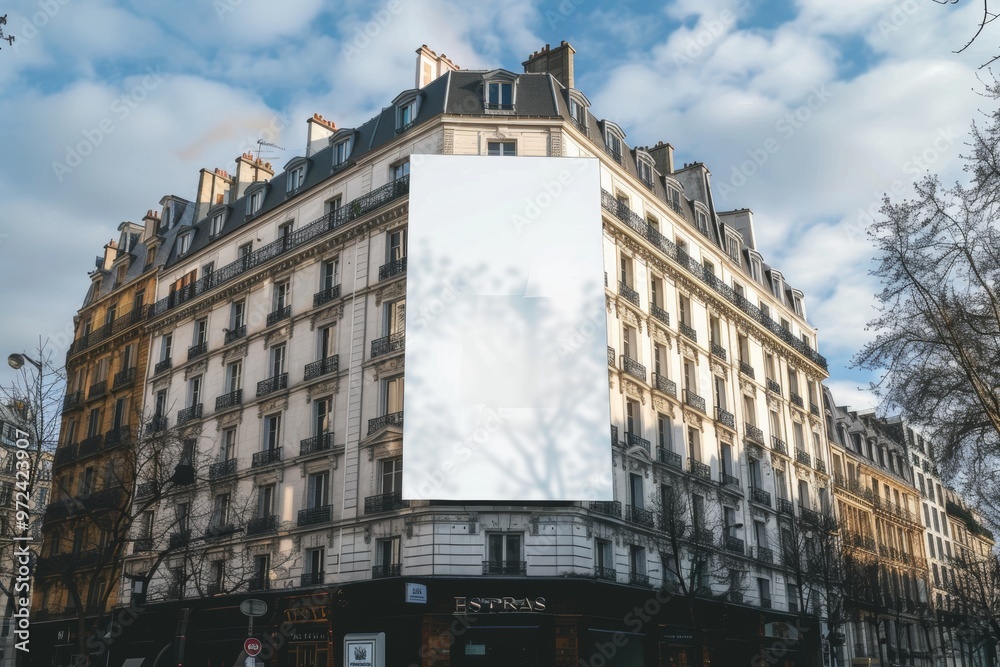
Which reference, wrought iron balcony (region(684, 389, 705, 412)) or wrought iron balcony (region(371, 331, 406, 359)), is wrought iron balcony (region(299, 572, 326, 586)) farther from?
wrought iron balcony (region(684, 389, 705, 412))

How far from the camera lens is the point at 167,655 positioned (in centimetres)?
Answer: 3203

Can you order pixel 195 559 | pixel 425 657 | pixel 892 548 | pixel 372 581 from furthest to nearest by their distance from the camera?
1. pixel 892 548
2. pixel 195 559
3. pixel 372 581
4. pixel 425 657

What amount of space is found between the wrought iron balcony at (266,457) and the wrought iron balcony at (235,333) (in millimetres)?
5374

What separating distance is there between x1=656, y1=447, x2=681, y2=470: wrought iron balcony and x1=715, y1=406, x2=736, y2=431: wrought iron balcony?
4250 millimetres

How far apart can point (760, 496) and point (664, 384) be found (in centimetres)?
850

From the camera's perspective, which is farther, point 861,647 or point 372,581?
point 861,647

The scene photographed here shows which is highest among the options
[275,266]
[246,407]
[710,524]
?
[275,266]

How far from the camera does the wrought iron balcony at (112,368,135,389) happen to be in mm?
41075

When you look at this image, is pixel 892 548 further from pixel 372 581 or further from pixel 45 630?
pixel 45 630

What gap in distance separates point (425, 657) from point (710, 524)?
1315 cm

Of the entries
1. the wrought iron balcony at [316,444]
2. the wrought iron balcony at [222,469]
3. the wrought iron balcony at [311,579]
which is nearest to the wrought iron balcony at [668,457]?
the wrought iron balcony at [316,444]

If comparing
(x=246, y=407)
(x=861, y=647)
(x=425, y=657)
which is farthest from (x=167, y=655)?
(x=861, y=647)

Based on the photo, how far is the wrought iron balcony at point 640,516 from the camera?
29675mm

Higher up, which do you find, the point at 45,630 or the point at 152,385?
the point at 152,385
